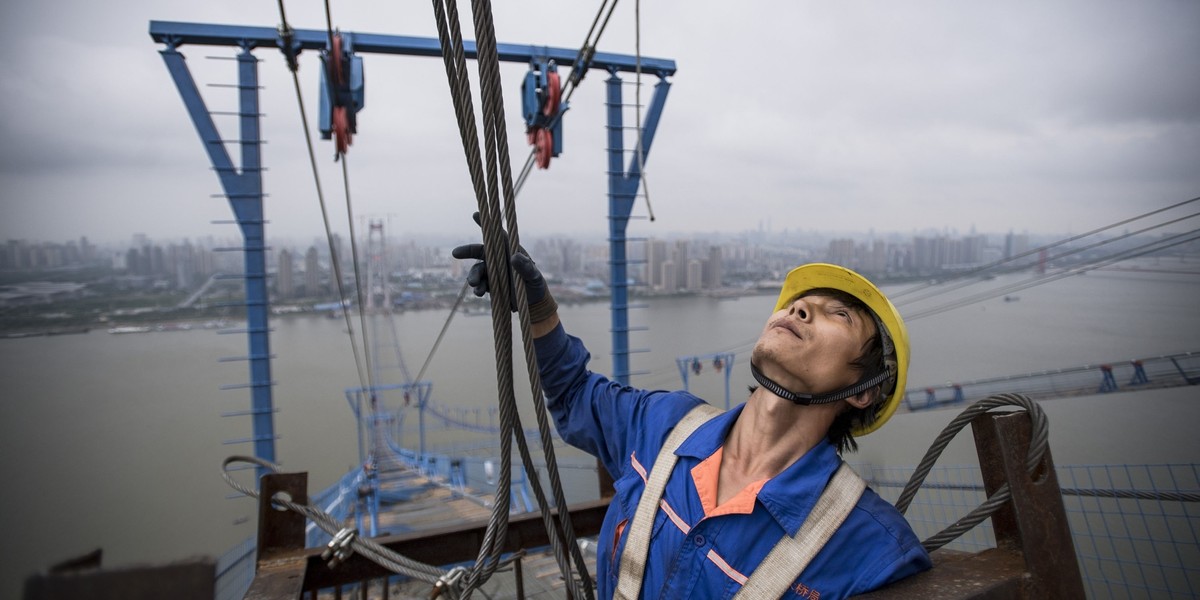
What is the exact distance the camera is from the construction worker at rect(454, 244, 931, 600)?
1072 mm

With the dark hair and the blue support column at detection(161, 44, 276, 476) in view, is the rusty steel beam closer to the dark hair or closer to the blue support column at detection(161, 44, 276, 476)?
the dark hair

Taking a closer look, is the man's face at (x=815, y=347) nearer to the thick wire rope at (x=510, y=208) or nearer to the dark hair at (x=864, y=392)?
the dark hair at (x=864, y=392)

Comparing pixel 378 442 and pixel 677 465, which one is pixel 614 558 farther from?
pixel 378 442

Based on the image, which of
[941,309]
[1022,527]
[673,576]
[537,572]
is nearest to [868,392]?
[1022,527]

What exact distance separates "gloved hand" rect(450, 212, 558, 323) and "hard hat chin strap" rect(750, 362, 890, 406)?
0.48 m

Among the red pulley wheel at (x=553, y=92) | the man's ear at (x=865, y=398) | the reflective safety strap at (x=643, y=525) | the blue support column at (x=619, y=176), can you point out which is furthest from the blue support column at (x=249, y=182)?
the man's ear at (x=865, y=398)

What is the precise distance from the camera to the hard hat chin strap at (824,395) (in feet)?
4.09

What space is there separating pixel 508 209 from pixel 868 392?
0.84m

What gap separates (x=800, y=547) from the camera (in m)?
1.07

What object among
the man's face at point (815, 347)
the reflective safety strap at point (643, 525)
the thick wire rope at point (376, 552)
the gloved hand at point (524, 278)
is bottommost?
the thick wire rope at point (376, 552)

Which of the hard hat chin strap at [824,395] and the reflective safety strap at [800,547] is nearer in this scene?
the reflective safety strap at [800,547]

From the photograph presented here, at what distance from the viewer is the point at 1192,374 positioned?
6289 mm

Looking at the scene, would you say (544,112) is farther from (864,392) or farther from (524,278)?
(864,392)

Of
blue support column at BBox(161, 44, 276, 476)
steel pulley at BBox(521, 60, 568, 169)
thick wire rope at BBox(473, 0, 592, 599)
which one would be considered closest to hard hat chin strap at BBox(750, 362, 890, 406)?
thick wire rope at BBox(473, 0, 592, 599)
